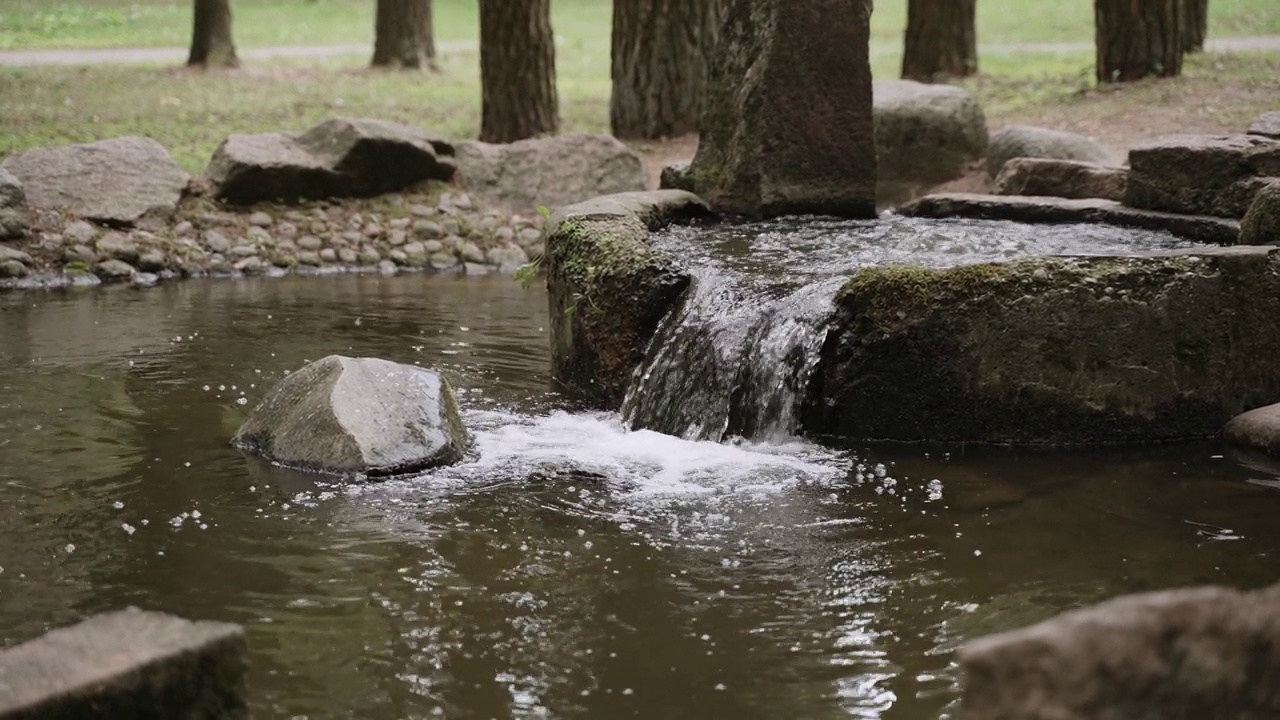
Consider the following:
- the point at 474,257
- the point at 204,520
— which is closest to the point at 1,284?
the point at 474,257

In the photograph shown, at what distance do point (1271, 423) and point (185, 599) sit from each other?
4561 millimetres

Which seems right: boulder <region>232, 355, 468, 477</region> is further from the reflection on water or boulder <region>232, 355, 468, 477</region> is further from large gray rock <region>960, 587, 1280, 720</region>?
large gray rock <region>960, 587, 1280, 720</region>

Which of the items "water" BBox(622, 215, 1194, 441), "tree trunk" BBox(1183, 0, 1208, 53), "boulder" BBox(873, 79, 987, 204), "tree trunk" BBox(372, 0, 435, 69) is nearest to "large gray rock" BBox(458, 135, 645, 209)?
"boulder" BBox(873, 79, 987, 204)

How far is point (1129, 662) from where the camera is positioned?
225 centimetres

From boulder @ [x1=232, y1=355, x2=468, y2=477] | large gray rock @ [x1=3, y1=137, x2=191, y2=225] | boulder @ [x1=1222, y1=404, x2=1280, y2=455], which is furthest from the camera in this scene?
large gray rock @ [x1=3, y1=137, x2=191, y2=225]

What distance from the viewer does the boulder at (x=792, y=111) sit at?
27.9ft

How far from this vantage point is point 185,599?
15.0ft

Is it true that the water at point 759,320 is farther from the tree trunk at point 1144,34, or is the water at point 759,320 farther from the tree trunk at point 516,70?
the tree trunk at point 1144,34

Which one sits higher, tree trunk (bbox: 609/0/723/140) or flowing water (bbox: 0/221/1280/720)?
tree trunk (bbox: 609/0/723/140)

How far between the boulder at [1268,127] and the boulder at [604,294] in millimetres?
3716

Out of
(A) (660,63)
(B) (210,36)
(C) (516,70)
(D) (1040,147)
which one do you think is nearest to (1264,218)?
(D) (1040,147)

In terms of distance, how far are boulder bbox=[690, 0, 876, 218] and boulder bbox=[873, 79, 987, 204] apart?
3427 mm

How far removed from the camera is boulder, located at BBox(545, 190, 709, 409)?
23.9ft

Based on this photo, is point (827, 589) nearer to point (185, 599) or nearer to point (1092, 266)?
point (185, 599)
